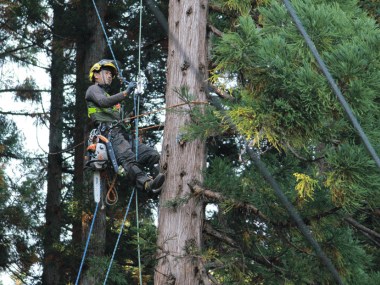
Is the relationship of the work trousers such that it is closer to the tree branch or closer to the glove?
the glove

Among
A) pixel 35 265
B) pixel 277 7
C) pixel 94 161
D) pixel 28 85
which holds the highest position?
pixel 28 85

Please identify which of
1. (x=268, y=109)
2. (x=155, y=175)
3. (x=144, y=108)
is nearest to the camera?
(x=268, y=109)

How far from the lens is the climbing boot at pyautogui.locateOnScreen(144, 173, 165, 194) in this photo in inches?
204

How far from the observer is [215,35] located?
6.28 m

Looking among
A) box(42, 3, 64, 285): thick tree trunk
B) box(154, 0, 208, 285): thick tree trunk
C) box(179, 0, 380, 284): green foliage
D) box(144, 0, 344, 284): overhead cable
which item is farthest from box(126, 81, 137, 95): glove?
box(42, 3, 64, 285): thick tree trunk

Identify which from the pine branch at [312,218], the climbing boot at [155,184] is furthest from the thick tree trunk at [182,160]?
the pine branch at [312,218]

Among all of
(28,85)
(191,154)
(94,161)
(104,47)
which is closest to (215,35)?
(191,154)

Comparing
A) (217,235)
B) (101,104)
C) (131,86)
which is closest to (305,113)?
Answer: (217,235)

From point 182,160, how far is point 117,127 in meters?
1.26

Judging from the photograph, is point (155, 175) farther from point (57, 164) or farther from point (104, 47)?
point (57, 164)

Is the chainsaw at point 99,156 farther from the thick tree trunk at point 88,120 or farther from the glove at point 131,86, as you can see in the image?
the thick tree trunk at point 88,120

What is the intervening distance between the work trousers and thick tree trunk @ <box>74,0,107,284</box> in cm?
362

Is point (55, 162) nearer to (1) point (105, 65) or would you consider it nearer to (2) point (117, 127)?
(1) point (105, 65)

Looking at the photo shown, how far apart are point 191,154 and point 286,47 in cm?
169
